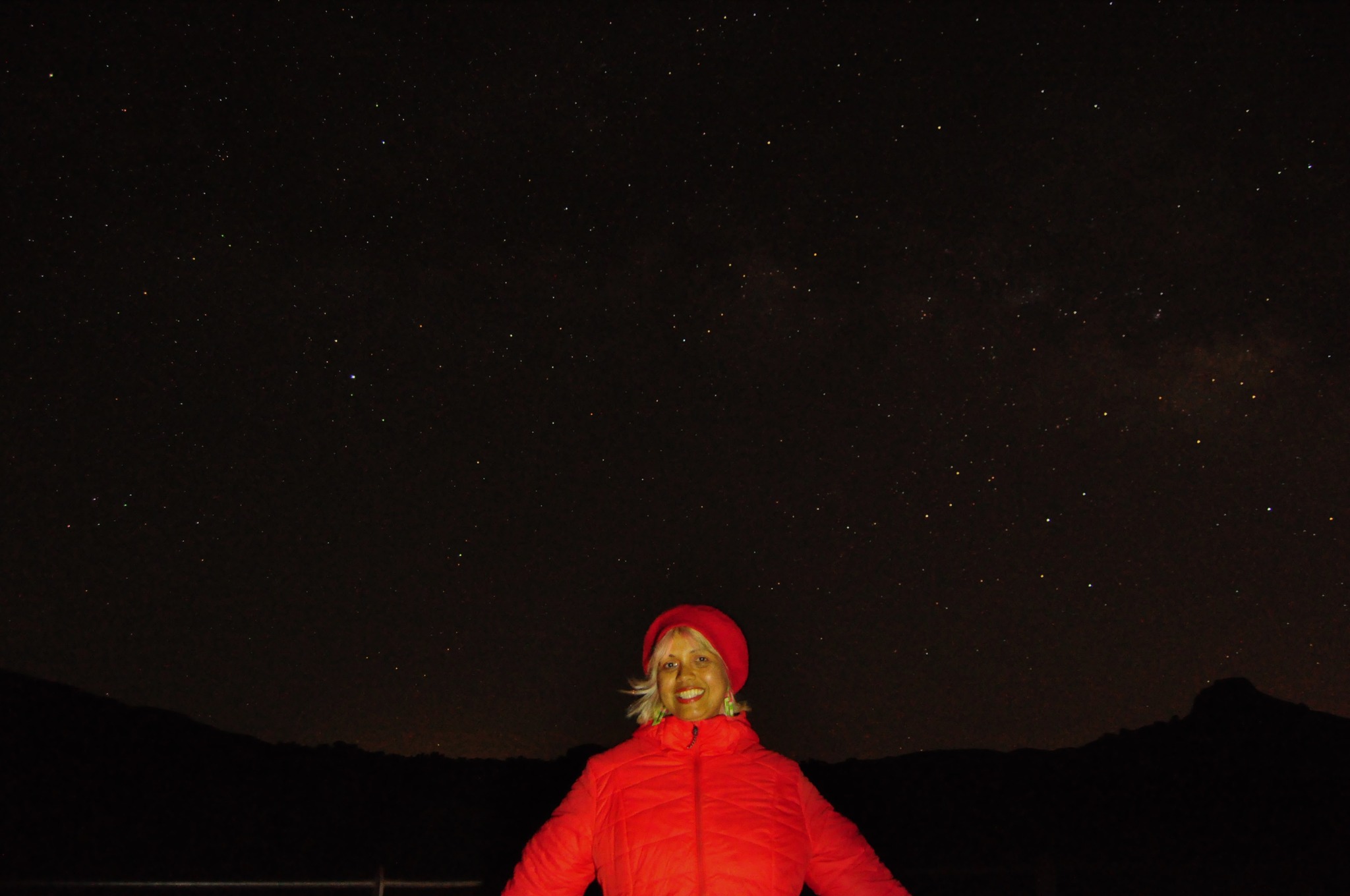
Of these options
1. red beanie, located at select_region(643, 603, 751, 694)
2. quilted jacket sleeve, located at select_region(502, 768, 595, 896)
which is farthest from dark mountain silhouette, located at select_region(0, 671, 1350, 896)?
quilted jacket sleeve, located at select_region(502, 768, 595, 896)

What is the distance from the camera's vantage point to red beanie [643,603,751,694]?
2.68 metres

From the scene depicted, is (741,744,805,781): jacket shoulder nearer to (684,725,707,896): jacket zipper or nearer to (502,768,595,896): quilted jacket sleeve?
(684,725,707,896): jacket zipper

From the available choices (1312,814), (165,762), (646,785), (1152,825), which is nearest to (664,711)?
(646,785)

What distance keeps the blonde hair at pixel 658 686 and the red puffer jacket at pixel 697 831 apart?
200 millimetres

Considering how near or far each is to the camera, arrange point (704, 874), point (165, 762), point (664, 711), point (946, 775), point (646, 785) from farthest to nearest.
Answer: point (165, 762)
point (946, 775)
point (664, 711)
point (646, 785)
point (704, 874)

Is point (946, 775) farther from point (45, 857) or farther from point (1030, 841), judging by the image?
point (45, 857)

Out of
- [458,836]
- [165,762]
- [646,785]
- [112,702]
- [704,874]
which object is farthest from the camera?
[112,702]

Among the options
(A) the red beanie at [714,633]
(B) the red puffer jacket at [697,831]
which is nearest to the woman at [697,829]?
(B) the red puffer jacket at [697,831]

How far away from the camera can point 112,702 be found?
92.4 metres

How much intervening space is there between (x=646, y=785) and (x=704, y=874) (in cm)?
24

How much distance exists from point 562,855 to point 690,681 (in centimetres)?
55

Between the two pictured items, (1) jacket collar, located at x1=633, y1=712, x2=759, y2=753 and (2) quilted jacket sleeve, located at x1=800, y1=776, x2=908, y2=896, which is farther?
(1) jacket collar, located at x1=633, y1=712, x2=759, y2=753

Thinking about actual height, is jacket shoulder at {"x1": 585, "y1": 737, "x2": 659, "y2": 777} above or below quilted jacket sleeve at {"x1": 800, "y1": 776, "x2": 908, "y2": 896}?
above

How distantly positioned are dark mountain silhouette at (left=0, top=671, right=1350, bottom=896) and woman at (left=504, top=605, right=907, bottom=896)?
23365 mm
